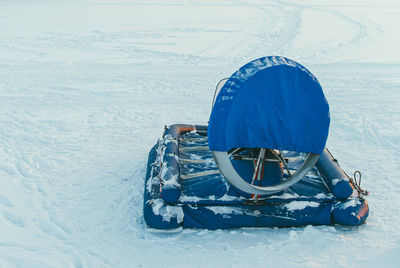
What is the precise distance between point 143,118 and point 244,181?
440 cm

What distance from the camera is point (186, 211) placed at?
5.30m

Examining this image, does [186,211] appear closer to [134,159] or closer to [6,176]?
[134,159]

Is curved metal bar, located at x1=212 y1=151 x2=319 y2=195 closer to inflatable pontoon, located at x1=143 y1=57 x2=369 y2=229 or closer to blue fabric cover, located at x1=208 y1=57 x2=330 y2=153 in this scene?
inflatable pontoon, located at x1=143 y1=57 x2=369 y2=229

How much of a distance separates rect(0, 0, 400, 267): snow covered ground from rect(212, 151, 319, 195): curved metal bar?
60 centimetres

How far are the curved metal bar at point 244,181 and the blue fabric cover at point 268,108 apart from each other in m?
0.17

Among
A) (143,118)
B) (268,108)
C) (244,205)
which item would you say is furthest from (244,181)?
(143,118)

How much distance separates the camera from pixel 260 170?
5547mm

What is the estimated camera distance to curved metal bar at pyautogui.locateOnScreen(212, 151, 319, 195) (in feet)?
16.6

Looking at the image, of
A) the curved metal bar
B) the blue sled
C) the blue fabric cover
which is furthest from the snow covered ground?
the blue fabric cover

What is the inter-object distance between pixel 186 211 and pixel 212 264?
0.78 m

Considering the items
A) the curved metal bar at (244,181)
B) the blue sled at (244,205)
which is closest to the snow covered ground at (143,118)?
the blue sled at (244,205)

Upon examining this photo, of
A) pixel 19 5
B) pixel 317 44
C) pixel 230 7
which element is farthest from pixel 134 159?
pixel 19 5

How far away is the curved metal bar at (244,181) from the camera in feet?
16.6

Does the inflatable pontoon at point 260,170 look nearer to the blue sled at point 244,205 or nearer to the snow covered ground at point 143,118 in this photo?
the blue sled at point 244,205
